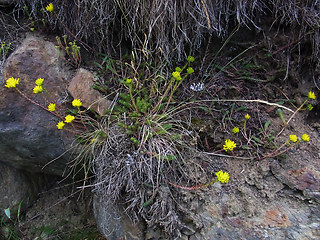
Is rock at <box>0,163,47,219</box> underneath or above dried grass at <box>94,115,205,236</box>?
underneath

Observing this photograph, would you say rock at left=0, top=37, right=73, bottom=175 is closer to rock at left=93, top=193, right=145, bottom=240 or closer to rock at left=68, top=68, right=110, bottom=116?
rock at left=68, top=68, right=110, bottom=116

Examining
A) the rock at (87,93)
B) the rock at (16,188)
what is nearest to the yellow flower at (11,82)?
the rock at (87,93)

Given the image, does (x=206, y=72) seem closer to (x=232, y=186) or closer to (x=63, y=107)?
(x=232, y=186)

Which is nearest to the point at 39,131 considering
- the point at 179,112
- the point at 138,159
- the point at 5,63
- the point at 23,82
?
the point at 23,82

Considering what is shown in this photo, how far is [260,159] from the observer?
202 cm

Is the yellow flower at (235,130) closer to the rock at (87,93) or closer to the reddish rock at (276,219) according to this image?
the reddish rock at (276,219)

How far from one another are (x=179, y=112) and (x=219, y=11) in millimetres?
867

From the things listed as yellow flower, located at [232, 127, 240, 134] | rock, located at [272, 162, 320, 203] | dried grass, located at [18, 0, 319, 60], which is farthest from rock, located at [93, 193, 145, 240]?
dried grass, located at [18, 0, 319, 60]

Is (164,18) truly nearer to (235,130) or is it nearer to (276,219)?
(235,130)

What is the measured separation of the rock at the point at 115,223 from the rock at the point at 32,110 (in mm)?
515

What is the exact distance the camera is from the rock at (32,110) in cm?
209

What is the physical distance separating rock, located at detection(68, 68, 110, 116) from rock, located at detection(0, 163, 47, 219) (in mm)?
1146

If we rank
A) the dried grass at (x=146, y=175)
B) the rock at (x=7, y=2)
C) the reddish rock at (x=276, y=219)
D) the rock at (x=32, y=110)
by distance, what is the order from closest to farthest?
1. the reddish rock at (x=276, y=219)
2. the dried grass at (x=146, y=175)
3. the rock at (x=32, y=110)
4. the rock at (x=7, y=2)

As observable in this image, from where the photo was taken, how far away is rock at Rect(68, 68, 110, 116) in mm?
2137
